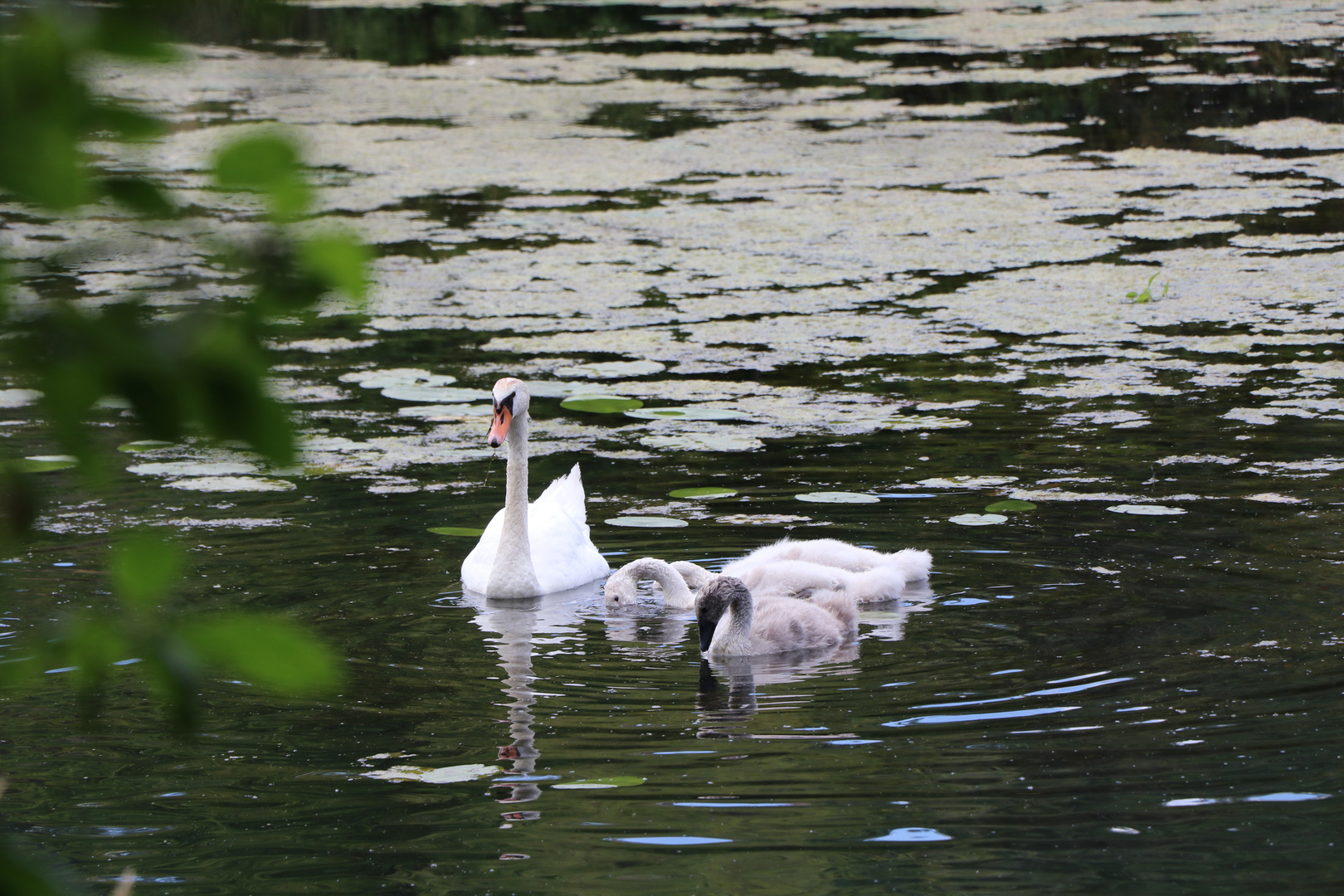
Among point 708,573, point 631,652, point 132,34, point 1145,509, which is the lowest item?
point 631,652

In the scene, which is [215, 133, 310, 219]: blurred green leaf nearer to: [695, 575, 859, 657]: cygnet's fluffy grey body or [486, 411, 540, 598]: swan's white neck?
[695, 575, 859, 657]: cygnet's fluffy grey body

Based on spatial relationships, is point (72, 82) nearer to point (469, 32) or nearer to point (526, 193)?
point (526, 193)

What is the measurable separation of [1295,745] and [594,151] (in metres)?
9.17

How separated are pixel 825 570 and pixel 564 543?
980mm

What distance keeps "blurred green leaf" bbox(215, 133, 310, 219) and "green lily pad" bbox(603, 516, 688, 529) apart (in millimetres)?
5057

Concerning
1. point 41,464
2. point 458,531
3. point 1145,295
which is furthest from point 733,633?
point 1145,295

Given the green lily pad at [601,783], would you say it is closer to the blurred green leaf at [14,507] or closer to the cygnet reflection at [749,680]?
the cygnet reflection at [749,680]

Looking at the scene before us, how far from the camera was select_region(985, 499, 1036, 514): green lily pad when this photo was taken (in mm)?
5648

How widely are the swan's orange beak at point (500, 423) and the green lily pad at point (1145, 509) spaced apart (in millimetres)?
2017

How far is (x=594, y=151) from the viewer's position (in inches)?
480

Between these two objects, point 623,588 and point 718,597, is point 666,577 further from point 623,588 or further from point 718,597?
point 718,597

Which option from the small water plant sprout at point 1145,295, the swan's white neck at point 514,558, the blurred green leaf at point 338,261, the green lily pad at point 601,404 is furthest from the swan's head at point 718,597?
the small water plant sprout at point 1145,295

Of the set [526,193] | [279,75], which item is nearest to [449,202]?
[526,193]

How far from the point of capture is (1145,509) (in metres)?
5.57
